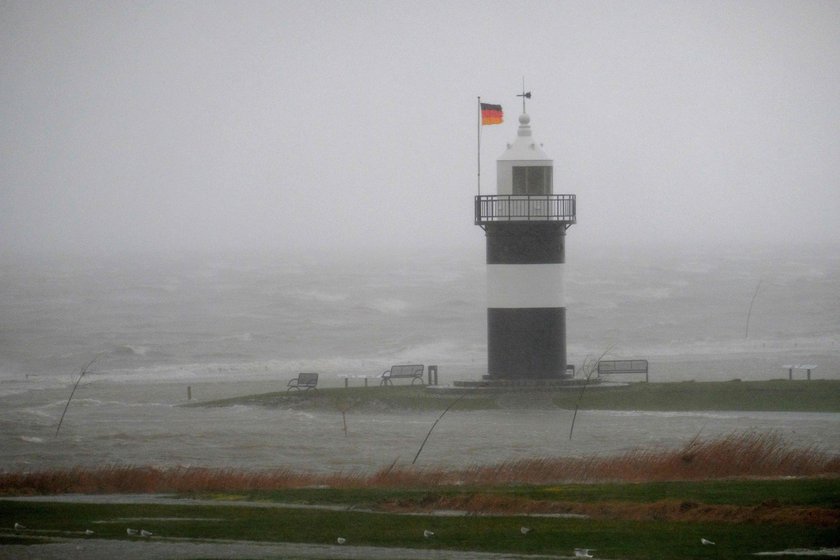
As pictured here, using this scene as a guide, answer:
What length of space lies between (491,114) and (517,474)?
436 inches

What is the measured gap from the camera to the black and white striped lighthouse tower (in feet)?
88.6

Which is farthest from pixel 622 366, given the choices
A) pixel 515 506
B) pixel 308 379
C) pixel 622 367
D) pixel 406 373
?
pixel 515 506

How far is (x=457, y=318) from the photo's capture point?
7100 cm

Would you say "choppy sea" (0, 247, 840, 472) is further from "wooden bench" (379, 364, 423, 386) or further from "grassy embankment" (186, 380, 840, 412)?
"wooden bench" (379, 364, 423, 386)

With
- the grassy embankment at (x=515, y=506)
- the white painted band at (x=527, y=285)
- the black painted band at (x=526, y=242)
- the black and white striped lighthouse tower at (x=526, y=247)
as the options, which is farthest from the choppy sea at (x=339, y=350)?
the black painted band at (x=526, y=242)

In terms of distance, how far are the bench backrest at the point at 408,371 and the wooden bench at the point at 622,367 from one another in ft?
13.4

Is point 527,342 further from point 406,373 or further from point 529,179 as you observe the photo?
point 406,373

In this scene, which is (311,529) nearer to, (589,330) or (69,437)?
(69,437)

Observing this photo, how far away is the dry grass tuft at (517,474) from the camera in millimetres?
18703

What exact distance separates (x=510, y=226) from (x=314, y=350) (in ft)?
99.1

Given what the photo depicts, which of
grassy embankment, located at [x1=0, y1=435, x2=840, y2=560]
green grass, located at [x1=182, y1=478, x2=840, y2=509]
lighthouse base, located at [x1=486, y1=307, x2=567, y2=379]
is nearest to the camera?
grassy embankment, located at [x1=0, y1=435, x2=840, y2=560]

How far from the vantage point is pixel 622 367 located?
32.4 m

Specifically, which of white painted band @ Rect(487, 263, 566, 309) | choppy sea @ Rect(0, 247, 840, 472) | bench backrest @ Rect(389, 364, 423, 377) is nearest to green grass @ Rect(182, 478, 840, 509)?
choppy sea @ Rect(0, 247, 840, 472)

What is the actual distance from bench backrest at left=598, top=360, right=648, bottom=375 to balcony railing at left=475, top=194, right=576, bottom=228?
18.2ft
